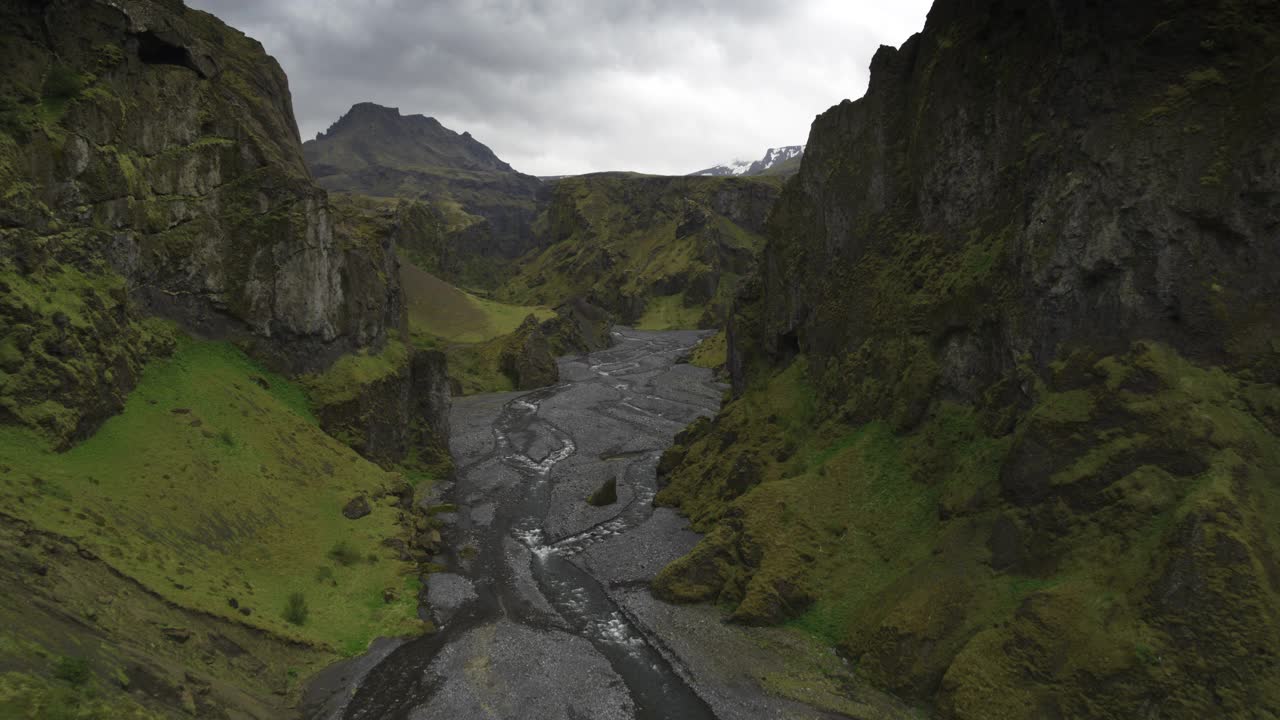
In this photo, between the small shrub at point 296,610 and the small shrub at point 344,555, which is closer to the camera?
the small shrub at point 296,610

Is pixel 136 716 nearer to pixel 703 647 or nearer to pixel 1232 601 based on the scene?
pixel 703 647

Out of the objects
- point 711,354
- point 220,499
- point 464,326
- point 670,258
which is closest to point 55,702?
point 220,499

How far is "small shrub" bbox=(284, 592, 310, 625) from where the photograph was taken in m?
22.9

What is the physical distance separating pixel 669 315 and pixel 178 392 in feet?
396

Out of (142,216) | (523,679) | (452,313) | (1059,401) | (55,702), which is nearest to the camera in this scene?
(55,702)

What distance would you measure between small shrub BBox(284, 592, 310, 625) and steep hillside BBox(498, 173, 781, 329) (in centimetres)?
11407

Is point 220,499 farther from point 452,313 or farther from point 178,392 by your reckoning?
point 452,313

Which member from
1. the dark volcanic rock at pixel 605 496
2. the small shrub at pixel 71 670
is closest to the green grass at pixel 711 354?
the dark volcanic rock at pixel 605 496

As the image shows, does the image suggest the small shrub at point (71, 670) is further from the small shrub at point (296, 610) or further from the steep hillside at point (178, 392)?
the small shrub at point (296, 610)

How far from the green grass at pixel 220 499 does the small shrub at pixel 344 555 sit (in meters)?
0.35

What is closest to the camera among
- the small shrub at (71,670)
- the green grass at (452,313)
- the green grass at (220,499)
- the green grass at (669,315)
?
the small shrub at (71,670)

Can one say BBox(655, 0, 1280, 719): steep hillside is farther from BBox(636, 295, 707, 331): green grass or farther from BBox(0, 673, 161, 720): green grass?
BBox(636, 295, 707, 331): green grass

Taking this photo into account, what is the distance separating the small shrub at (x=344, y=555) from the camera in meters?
28.0

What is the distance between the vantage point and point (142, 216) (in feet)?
104
